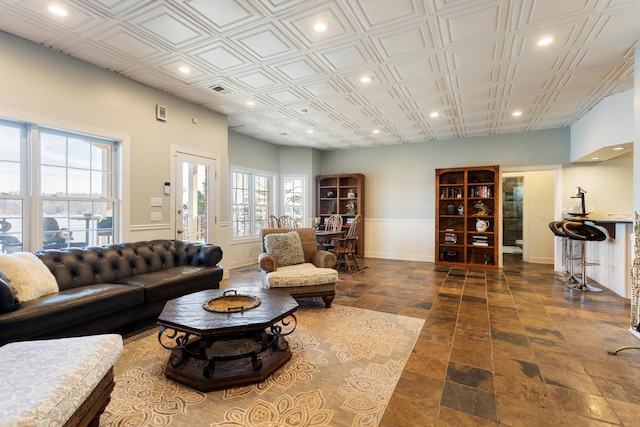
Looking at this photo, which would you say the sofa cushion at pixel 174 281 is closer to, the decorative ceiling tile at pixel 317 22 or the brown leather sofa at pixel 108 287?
the brown leather sofa at pixel 108 287

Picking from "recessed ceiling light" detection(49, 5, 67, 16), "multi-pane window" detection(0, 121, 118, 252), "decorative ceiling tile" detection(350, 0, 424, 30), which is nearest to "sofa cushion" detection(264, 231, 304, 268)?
"multi-pane window" detection(0, 121, 118, 252)

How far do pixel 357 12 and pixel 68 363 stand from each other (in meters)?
3.04

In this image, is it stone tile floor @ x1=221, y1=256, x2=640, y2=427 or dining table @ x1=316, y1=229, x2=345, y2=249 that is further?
dining table @ x1=316, y1=229, x2=345, y2=249

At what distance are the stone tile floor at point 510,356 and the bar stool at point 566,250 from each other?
0.46 meters

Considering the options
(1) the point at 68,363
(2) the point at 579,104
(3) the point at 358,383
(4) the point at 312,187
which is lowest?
(3) the point at 358,383

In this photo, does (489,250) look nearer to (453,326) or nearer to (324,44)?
(453,326)

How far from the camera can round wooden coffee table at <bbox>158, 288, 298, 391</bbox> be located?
195 centimetres

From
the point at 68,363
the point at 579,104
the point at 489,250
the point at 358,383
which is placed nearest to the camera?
the point at 68,363

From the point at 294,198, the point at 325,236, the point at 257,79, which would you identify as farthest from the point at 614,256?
the point at 294,198

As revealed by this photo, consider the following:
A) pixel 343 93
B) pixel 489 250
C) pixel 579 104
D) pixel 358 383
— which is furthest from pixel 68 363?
pixel 489 250

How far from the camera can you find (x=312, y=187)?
769 centimetres

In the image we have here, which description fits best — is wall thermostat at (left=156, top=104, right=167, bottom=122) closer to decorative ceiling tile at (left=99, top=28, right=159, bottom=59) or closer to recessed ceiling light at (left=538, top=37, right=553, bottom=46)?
decorative ceiling tile at (left=99, top=28, right=159, bottom=59)

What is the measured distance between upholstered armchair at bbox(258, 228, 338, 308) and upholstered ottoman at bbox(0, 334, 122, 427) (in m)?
1.93

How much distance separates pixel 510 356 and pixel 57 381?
2929 millimetres
